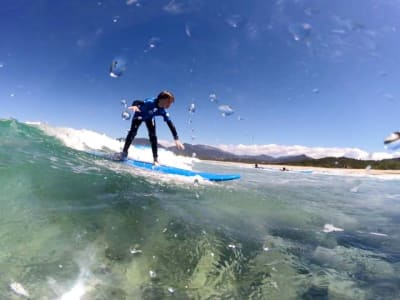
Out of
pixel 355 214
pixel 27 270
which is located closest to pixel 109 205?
pixel 27 270

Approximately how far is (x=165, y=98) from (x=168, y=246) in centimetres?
707

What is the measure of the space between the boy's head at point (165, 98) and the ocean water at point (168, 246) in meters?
3.76

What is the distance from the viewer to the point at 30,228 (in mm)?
4539

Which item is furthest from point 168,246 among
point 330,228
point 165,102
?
point 165,102

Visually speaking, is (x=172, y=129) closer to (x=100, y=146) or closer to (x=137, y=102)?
(x=137, y=102)

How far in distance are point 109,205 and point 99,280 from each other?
260 cm

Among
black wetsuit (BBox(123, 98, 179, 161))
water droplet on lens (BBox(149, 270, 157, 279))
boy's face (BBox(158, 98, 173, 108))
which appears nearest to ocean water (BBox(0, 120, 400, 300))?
water droplet on lens (BBox(149, 270, 157, 279))

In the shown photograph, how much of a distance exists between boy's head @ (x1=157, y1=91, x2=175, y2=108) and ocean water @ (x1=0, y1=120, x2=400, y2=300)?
12.4 ft

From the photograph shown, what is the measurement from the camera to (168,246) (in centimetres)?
464

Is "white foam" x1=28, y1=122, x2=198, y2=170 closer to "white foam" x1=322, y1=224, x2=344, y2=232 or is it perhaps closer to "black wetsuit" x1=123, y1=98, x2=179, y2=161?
"black wetsuit" x1=123, y1=98, x2=179, y2=161

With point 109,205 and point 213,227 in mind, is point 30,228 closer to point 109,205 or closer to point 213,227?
point 109,205

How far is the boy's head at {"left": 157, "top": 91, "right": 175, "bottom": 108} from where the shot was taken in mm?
11031

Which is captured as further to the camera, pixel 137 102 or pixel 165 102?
pixel 137 102

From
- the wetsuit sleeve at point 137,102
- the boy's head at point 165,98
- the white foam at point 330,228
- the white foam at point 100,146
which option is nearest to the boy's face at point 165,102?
the boy's head at point 165,98
